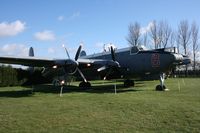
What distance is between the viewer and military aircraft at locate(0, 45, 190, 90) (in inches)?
831

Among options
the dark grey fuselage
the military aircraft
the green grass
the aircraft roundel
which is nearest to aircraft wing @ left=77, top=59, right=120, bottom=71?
the military aircraft

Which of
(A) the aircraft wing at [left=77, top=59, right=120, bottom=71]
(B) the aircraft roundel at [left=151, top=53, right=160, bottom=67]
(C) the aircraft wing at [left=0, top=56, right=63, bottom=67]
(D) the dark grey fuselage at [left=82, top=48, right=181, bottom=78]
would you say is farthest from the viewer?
(A) the aircraft wing at [left=77, top=59, right=120, bottom=71]

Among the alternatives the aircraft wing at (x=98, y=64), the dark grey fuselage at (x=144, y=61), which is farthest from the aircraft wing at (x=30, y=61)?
the dark grey fuselage at (x=144, y=61)

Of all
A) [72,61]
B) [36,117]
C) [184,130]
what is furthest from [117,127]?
[72,61]

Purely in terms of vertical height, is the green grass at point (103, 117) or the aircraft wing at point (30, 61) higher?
the aircraft wing at point (30, 61)

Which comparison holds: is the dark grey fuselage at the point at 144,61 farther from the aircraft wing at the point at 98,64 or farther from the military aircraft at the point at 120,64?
the aircraft wing at the point at 98,64

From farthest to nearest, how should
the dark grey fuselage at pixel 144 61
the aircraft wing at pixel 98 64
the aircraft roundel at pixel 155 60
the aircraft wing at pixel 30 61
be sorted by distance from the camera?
1. the aircraft wing at pixel 98 64
2. the aircraft roundel at pixel 155 60
3. the dark grey fuselage at pixel 144 61
4. the aircraft wing at pixel 30 61

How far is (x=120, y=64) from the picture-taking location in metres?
24.1

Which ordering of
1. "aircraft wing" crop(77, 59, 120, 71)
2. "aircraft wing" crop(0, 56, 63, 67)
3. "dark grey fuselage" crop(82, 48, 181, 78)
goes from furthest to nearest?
"aircraft wing" crop(77, 59, 120, 71)
"dark grey fuselage" crop(82, 48, 181, 78)
"aircraft wing" crop(0, 56, 63, 67)

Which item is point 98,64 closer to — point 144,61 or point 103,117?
point 144,61

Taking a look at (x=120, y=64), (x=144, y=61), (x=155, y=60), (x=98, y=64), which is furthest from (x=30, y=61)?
(x=155, y=60)

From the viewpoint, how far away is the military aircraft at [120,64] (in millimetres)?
21109

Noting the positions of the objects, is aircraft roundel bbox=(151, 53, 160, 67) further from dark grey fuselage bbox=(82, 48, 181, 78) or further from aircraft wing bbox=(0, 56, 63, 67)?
aircraft wing bbox=(0, 56, 63, 67)

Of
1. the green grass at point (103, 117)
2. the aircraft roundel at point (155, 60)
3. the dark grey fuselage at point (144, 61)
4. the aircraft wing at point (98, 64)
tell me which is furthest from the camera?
the aircraft wing at point (98, 64)
